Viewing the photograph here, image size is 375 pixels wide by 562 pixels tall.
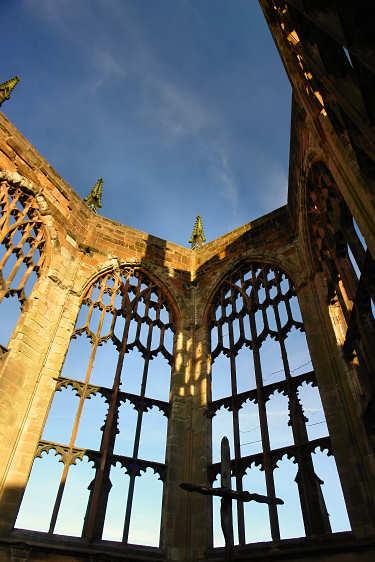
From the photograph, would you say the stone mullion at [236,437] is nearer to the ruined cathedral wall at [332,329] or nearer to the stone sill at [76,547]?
the stone sill at [76,547]

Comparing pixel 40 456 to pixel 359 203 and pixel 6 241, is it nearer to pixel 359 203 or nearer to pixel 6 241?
pixel 6 241

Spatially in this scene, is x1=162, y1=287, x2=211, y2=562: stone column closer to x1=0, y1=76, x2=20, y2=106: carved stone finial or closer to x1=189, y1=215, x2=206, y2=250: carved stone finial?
x1=189, y1=215, x2=206, y2=250: carved stone finial

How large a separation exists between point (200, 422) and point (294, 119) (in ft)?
22.0

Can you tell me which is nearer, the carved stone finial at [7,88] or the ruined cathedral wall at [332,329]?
the ruined cathedral wall at [332,329]

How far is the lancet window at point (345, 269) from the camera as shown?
243 inches

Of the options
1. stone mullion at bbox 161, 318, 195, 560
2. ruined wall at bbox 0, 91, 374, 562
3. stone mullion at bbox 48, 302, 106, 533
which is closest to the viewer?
ruined wall at bbox 0, 91, 374, 562

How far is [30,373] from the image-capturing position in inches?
327

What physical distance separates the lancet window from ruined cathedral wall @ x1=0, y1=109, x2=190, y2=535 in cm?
436

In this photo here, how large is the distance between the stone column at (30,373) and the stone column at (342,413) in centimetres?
508

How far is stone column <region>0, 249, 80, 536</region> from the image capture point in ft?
23.5

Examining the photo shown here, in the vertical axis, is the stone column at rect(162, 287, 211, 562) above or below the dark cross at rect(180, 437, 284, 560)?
above

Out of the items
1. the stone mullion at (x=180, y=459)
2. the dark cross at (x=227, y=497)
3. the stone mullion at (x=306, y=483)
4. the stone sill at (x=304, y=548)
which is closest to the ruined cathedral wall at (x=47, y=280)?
the stone mullion at (x=180, y=459)

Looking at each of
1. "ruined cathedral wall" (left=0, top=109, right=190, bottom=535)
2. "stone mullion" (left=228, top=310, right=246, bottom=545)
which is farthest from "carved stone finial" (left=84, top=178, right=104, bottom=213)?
"stone mullion" (left=228, top=310, right=246, bottom=545)

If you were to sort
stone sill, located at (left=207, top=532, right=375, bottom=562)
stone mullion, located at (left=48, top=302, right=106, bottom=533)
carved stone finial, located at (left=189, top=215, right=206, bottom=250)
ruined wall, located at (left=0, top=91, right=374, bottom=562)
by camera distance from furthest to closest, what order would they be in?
1. carved stone finial, located at (left=189, top=215, right=206, bottom=250)
2. stone mullion, located at (left=48, top=302, right=106, bottom=533)
3. ruined wall, located at (left=0, top=91, right=374, bottom=562)
4. stone sill, located at (left=207, top=532, right=375, bottom=562)
